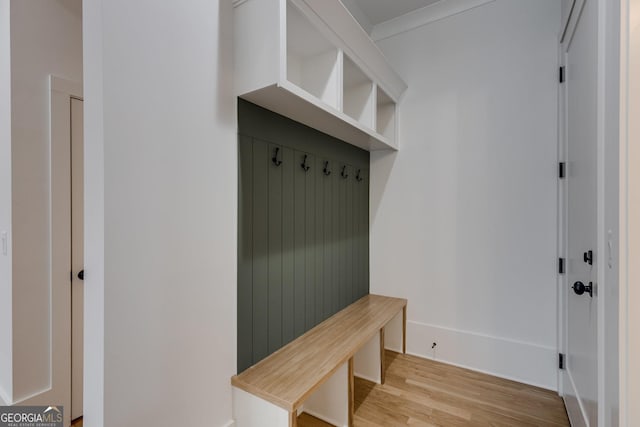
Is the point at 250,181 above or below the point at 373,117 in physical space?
below

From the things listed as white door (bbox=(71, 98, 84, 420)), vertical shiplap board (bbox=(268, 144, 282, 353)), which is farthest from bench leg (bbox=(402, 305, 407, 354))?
white door (bbox=(71, 98, 84, 420))

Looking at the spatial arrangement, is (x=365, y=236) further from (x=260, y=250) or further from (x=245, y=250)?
(x=245, y=250)

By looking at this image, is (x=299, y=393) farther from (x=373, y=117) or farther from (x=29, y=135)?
(x=29, y=135)

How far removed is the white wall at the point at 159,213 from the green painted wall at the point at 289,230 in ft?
0.32

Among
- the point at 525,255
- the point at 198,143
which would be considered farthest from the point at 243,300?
the point at 525,255

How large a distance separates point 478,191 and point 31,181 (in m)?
2.94

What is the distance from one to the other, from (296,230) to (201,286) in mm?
715

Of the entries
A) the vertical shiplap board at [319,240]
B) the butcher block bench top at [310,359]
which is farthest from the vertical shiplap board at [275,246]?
the vertical shiplap board at [319,240]

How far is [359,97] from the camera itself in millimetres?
2137

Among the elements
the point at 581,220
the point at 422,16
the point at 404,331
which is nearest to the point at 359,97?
the point at 422,16

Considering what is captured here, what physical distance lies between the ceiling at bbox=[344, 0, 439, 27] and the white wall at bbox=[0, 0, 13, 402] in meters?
2.19
